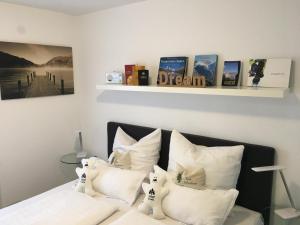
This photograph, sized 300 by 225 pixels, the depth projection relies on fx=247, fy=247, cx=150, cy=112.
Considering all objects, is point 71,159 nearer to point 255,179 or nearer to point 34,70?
point 34,70

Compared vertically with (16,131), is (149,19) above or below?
above

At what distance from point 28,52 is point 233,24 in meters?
2.14

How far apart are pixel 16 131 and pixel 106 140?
1.02 m

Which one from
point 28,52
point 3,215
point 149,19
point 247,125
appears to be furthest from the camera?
point 28,52

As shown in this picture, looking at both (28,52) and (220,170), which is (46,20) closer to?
(28,52)

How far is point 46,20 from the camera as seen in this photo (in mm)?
2855

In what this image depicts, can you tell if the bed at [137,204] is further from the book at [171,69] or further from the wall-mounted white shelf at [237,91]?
the book at [171,69]

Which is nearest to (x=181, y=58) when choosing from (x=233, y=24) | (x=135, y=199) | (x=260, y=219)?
(x=233, y=24)

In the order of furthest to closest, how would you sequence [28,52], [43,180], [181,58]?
1. [43,180]
2. [28,52]
3. [181,58]

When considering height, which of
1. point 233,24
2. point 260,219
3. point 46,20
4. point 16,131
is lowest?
point 260,219

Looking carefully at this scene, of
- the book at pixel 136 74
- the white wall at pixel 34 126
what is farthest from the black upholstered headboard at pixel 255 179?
the white wall at pixel 34 126

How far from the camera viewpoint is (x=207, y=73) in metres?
2.14

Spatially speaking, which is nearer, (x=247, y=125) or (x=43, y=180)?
(x=247, y=125)

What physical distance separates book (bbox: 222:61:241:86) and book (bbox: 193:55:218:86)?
0.10m
